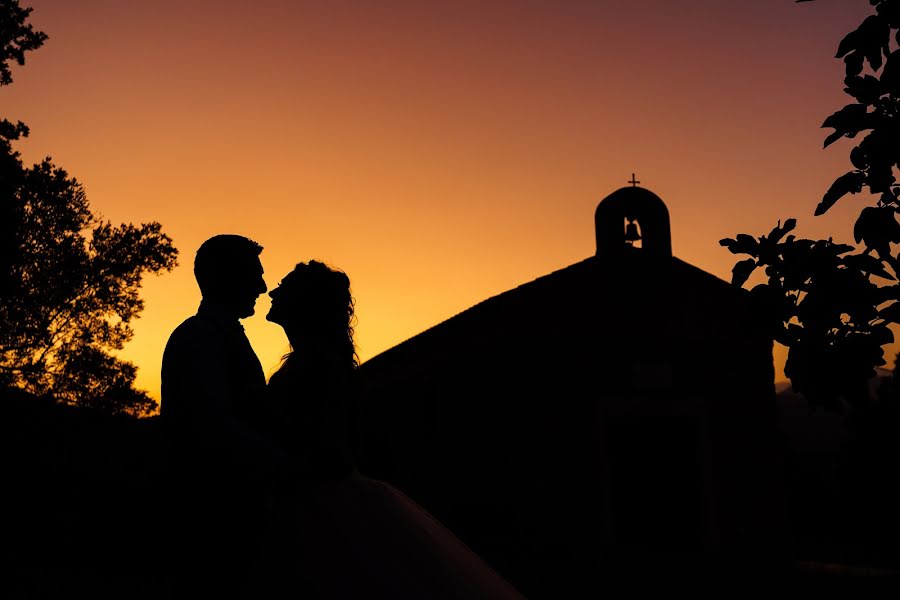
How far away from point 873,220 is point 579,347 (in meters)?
12.8

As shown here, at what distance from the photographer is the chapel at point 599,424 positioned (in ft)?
51.0

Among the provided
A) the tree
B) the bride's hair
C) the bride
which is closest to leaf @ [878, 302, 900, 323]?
the bride

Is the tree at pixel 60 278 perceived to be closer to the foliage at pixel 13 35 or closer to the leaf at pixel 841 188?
the foliage at pixel 13 35

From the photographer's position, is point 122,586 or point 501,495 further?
point 501,495

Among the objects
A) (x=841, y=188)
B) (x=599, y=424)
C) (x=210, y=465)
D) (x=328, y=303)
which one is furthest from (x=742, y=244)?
(x=599, y=424)

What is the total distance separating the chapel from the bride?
1183cm

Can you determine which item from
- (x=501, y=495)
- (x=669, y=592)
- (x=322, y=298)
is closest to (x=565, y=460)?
(x=501, y=495)

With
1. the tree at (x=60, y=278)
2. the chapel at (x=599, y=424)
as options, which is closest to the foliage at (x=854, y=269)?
the chapel at (x=599, y=424)

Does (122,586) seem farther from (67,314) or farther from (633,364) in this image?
(67,314)

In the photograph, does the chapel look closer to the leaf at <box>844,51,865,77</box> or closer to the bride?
the bride

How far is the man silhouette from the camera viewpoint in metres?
2.99

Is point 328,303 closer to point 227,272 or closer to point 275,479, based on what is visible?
point 227,272

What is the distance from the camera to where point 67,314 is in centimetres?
2238

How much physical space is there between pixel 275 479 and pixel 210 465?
254 mm
